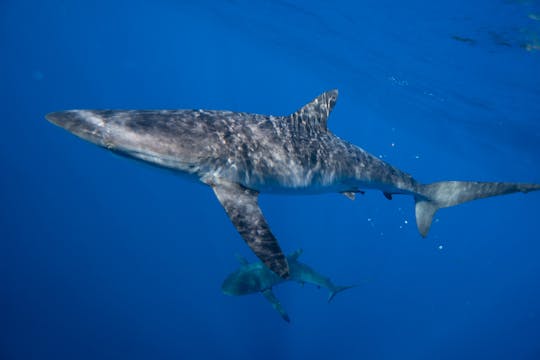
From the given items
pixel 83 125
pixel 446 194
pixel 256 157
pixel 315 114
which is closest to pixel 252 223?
pixel 256 157

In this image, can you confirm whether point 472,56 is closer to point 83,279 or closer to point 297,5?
point 297,5

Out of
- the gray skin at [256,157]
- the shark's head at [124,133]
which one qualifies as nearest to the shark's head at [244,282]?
the gray skin at [256,157]

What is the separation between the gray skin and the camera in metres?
5.23

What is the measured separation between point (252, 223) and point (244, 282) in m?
6.57

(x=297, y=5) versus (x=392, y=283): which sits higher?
(x=297, y=5)

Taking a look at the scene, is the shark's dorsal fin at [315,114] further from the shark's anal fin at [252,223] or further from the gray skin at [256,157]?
the shark's anal fin at [252,223]

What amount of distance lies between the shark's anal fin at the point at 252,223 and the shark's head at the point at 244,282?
5887 millimetres

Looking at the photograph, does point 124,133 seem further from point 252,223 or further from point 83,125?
point 252,223

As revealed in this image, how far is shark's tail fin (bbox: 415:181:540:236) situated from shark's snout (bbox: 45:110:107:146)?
7164mm

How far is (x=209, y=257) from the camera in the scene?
2848 cm

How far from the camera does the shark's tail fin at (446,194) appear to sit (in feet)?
24.7

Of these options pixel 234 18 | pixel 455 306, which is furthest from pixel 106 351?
pixel 455 306

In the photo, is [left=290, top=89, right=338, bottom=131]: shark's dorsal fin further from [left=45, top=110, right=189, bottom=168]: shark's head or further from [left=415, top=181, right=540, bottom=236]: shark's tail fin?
[left=415, top=181, right=540, bottom=236]: shark's tail fin

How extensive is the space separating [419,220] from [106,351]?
19139mm
